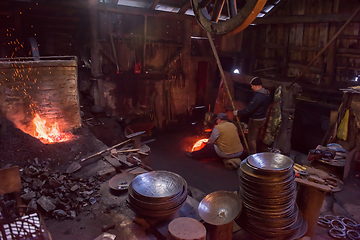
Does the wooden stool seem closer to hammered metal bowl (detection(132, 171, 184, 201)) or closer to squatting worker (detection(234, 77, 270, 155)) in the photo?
hammered metal bowl (detection(132, 171, 184, 201))

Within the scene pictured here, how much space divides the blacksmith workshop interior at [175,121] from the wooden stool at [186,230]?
0.07 feet

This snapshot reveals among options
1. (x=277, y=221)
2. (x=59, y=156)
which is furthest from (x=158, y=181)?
(x=59, y=156)

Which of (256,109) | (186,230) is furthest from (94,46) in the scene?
(186,230)

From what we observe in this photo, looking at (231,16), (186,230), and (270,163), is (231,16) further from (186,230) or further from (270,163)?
(186,230)

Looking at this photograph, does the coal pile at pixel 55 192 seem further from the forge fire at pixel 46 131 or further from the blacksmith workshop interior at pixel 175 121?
the forge fire at pixel 46 131

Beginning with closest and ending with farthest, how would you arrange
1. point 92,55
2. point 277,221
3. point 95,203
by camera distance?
point 277,221
point 95,203
point 92,55

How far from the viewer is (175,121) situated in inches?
424

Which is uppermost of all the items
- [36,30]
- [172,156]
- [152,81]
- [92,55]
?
[36,30]

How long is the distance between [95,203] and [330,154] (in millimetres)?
4915

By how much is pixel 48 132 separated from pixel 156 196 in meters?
4.18

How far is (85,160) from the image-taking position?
5266 millimetres

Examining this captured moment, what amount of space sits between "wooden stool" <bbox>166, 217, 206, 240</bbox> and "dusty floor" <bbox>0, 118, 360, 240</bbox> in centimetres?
68

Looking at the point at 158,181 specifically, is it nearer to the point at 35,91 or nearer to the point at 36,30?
the point at 35,91

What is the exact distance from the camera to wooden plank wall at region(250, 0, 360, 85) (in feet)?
28.5
